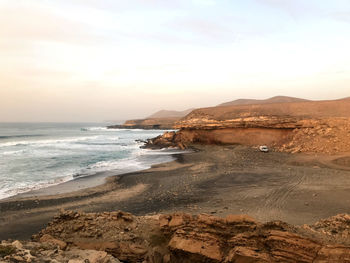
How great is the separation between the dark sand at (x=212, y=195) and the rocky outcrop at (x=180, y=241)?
188 inches

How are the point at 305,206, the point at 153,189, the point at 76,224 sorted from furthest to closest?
1. the point at 153,189
2. the point at 305,206
3. the point at 76,224

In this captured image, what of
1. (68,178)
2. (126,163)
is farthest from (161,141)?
(68,178)

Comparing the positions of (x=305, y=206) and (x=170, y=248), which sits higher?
(x=170, y=248)

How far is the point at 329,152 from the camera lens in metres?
22.9

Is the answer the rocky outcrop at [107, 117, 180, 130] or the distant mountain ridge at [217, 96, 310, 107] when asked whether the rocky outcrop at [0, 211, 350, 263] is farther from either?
the rocky outcrop at [107, 117, 180, 130]

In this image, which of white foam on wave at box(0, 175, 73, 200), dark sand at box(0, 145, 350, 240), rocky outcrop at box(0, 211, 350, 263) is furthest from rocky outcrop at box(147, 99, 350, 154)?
rocky outcrop at box(0, 211, 350, 263)

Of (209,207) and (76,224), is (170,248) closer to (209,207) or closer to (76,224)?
(76,224)

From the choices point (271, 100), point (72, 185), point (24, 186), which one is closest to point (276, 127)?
point (72, 185)

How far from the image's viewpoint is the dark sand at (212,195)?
1032 centimetres

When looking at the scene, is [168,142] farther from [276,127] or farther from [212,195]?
[212,195]

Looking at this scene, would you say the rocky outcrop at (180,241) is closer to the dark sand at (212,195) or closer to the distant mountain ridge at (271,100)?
the dark sand at (212,195)

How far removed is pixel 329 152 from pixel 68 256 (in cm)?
2467

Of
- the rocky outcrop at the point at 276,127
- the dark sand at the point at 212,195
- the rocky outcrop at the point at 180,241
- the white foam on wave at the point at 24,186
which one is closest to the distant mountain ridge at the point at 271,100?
the rocky outcrop at the point at 276,127

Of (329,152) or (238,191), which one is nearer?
(238,191)
